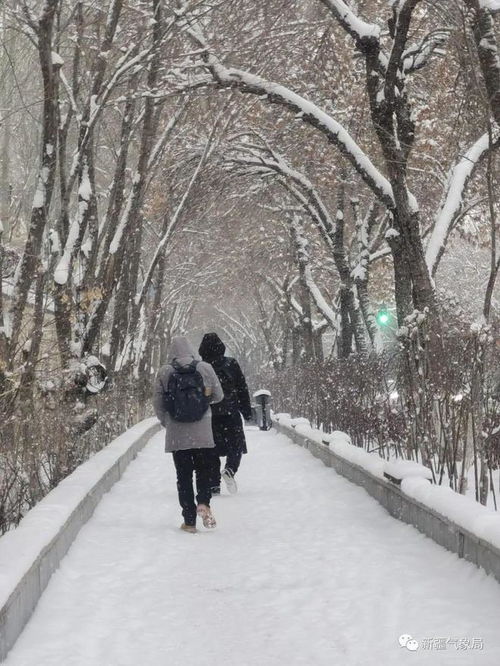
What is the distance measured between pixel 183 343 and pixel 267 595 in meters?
3.11

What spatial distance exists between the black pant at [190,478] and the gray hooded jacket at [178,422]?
0.12 m

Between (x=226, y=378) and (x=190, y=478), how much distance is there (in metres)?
2.41

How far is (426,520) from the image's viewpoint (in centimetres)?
652

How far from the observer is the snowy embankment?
5199 mm

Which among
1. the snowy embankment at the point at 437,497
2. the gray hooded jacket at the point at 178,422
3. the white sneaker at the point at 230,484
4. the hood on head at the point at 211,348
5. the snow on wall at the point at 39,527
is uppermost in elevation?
the hood on head at the point at 211,348

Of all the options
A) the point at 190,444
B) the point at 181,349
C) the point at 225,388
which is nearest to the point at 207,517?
the point at 190,444

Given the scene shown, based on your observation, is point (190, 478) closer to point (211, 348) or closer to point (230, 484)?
point (230, 484)

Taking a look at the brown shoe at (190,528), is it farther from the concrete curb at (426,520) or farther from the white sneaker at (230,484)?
the white sneaker at (230,484)

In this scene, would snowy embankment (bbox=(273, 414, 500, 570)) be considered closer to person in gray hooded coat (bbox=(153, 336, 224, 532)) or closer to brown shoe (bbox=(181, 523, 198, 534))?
person in gray hooded coat (bbox=(153, 336, 224, 532))

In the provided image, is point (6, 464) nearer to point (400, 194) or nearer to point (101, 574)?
point (101, 574)

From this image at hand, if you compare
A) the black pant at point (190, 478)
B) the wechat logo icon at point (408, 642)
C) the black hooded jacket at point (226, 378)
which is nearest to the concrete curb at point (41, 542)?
the black pant at point (190, 478)

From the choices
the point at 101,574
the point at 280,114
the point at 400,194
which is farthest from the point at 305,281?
the point at 101,574

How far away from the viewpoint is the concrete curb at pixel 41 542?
14.2 feet

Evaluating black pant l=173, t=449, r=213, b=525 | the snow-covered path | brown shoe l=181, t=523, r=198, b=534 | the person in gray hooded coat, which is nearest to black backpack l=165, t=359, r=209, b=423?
the person in gray hooded coat
